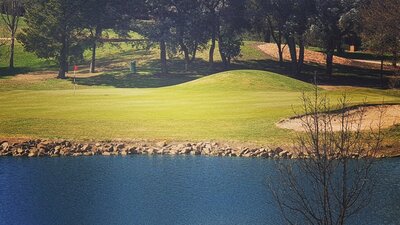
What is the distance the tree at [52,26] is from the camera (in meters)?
81.1

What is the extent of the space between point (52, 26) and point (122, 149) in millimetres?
40082

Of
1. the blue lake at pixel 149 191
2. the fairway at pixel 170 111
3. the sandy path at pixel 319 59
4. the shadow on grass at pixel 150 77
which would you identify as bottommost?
the blue lake at pixel 149 191

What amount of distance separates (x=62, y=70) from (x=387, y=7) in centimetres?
4118

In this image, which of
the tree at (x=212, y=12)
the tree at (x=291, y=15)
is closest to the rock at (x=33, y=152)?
the tree at (x=291, y=15)

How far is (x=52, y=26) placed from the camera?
8069cm

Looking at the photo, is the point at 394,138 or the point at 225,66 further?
the point at 225,66

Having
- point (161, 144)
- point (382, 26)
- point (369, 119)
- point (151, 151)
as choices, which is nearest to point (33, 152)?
point (151, 151)

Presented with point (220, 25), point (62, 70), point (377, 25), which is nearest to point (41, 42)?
point (62, 70)

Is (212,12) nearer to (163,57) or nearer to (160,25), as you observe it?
(160,25)

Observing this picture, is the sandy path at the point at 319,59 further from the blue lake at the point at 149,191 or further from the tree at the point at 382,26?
the blue lake at the point at 149,191

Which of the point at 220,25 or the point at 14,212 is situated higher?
the point at 220,25

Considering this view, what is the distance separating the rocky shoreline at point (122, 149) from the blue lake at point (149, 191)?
4.60 feet

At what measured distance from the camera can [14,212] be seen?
101ft

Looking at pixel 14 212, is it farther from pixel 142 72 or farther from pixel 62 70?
pixel 142 72
